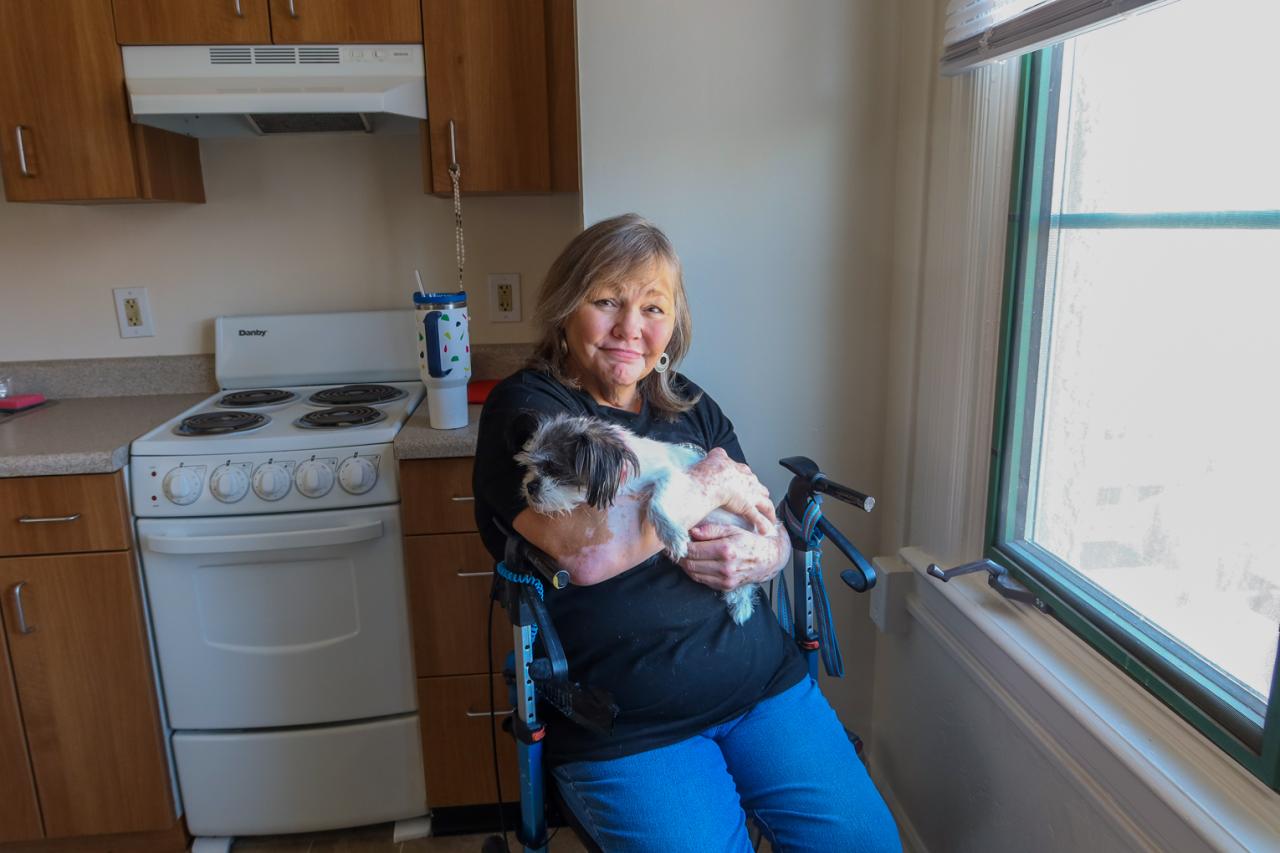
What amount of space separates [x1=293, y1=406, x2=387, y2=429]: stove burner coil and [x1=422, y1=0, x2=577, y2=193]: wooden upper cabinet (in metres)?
0.54

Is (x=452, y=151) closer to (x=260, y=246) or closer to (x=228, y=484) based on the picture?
(x=260, y=246)

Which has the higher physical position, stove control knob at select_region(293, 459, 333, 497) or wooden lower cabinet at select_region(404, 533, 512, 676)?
stove control knob at select_region(293, 459, 333, 497)

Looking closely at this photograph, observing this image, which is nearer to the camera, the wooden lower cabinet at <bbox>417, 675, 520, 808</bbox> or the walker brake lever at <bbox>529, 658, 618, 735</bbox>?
the walker brake lever at <bbox>529, 658, 618, 735</bbox>

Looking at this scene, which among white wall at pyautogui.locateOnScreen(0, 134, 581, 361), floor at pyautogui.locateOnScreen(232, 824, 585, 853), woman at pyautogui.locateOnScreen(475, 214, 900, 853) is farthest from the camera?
white wall at pyautogui.locateOnScreen(0, 134, 581, 361)

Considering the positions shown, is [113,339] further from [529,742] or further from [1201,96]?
[1201,96]

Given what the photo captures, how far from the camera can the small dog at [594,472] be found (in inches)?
44.8

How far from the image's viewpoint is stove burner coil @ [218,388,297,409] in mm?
2100

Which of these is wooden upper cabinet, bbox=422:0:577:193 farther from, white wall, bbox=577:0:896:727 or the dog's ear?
the dog's ear

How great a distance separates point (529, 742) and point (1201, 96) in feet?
4.07

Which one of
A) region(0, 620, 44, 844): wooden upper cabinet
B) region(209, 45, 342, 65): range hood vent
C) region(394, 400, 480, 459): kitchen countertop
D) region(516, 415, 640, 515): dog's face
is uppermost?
region(209, 45, 342, 65): range hood vent

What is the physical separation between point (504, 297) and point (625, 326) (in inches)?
40.8

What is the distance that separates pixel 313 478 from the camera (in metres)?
1.77

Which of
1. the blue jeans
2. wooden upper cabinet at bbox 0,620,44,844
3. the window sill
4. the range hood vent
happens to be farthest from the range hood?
the window sill

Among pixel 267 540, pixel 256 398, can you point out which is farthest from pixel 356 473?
pixel 256 398
